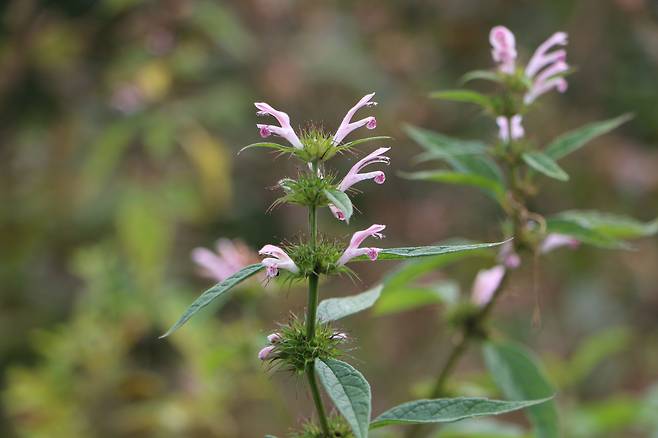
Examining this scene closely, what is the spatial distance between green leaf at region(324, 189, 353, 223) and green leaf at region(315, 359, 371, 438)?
0.10m

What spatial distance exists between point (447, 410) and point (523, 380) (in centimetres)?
26

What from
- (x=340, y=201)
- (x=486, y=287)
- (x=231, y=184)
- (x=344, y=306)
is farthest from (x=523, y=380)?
(x=231, y=184)

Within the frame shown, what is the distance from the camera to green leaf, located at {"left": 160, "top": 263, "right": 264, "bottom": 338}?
469 mm

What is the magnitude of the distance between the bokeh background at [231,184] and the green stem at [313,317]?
0.94m

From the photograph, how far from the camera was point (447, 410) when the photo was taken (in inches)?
20.4

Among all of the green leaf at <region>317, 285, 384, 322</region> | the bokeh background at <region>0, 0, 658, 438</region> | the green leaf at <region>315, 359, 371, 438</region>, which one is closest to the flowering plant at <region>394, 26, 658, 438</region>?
the green leaf at <region>317, 285, 384, 322</region>

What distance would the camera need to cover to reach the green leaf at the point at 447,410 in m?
0.50

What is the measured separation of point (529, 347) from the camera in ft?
6.52

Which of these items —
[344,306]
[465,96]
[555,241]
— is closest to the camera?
[344,306]

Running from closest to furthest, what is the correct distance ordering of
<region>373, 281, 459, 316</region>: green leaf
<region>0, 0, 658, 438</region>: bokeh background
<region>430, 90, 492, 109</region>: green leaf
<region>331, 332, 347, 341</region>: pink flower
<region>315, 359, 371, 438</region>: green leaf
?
<region>315, 359, 371, 438</region>: green leaf → <region>331, 332, 347, 341</region>: pink flower → <region>430, 90, 492, 109</region>: green leaf → <region>373, 281, 459, 316</region>: green leaf → <region>0, 0, 658, 438</region>: bokeh background

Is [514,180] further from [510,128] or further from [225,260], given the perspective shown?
[225,260]

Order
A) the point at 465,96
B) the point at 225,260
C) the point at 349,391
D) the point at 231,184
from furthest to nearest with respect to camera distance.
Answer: the point at 231,184, the point at 225,260, the point at 465,96, the point at 349,391

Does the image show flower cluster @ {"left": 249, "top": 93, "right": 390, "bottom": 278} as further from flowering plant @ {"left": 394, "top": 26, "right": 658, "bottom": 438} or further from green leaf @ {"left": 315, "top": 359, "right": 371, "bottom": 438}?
flowering plant @ {"left": 394, "top": 26, "right": 658, "bottom": 438}

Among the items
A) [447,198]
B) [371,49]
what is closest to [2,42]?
[371,49]
